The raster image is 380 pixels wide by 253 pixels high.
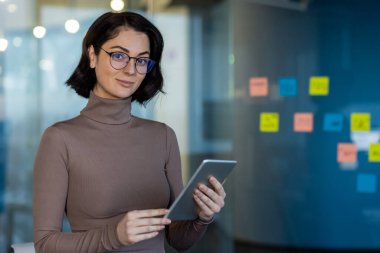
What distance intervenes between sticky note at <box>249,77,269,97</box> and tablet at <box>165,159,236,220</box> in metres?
4.40

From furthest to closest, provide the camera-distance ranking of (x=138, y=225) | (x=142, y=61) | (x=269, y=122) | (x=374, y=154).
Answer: (x=269, y=122) < (x=374, y=154) < (x=142, y=61) < (x=138, y=225)

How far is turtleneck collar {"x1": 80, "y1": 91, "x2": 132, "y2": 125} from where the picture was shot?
1.53 m

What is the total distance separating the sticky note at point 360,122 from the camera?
213 inches

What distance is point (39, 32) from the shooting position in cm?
428

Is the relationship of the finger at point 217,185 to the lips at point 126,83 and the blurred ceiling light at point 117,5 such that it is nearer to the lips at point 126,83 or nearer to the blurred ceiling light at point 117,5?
the lips at point 126,83

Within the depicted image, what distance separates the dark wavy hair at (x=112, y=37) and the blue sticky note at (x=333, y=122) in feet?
13.4

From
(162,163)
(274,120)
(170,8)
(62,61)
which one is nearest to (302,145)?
(274,120)

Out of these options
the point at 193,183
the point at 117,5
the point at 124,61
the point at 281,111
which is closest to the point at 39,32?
the point at 117,5

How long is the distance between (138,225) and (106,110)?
39 centimetres

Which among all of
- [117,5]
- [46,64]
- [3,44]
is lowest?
[46,64]

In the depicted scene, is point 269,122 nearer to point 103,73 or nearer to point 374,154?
point 374,154

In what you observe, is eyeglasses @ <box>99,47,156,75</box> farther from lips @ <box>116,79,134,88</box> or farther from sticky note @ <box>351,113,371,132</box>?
sticky note @ <box>351,113,371,132</box>

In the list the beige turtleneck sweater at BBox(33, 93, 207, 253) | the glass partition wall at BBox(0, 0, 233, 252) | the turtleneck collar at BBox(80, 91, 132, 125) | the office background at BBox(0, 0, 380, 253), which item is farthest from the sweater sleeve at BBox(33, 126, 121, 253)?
the office background at BBox(0, 0, 380, 253)

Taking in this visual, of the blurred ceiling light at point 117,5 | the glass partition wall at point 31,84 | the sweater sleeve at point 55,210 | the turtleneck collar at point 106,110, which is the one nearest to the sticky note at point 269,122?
the glass partition wall at point 31,84
